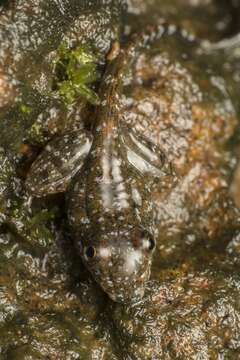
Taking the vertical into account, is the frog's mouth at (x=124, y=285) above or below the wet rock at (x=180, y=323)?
above

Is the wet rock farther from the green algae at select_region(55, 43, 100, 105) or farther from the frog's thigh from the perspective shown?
the green algae at select_region(55, 43, 100, 105)

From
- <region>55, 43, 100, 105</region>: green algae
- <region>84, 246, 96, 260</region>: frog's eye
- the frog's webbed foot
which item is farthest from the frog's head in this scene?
<region>55, 43, 100, 105</region>: green algae

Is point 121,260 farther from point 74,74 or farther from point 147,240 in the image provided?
point 74,74

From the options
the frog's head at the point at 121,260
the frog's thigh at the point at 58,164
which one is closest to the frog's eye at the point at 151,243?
the frog's head at the point at 121,260

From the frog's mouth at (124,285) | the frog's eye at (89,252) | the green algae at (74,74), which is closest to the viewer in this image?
the frog's mouth at (124,285)

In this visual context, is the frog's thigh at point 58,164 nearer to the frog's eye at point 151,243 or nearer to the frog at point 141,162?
the frog at point 141,162

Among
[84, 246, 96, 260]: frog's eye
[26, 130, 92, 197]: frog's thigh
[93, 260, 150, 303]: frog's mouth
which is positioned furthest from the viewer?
[26, 130, 92, 197]: frog's thigh

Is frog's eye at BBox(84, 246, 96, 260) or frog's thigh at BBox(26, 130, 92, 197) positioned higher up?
frog's thigh at BBox(26, 130, 92, 197)

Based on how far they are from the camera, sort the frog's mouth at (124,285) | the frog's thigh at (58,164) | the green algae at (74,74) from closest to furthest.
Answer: the frog's mouth at (124,285) < the frog's thigh at (58,164) < the green algae at (74,74)

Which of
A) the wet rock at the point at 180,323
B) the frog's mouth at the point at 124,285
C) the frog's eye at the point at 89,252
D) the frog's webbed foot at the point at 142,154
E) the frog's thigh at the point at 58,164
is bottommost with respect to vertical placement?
the wet rock at the point at 180,323
